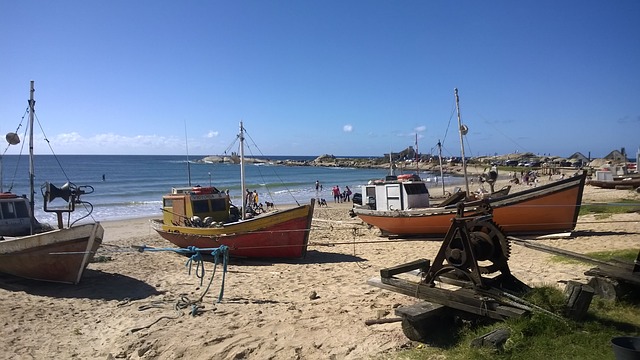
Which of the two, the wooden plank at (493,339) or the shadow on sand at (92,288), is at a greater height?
the wooden plank at (493,339)

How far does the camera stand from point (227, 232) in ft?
44.8

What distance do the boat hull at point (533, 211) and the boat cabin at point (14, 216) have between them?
12.2 meters

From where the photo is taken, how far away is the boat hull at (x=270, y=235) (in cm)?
1341

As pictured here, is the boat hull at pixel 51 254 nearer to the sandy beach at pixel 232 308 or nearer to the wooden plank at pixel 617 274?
the sandy beach at pixel 232 308

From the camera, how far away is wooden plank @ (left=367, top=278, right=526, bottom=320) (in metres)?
5.41

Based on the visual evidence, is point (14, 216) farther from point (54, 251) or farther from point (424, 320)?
point (424, 320)

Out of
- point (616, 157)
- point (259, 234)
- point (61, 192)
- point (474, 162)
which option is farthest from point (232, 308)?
point (474, 162)

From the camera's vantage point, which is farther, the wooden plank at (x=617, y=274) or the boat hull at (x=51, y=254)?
the boat hull at (x=51, y=254)

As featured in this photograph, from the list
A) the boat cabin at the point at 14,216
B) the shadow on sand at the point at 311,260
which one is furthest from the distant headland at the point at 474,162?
the boat cabin at the point at 14,216

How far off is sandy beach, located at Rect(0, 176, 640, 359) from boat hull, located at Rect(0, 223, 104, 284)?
0.36m

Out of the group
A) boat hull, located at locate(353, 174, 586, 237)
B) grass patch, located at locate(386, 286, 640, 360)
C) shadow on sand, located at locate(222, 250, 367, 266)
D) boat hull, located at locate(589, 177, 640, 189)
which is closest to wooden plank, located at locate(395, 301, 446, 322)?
grass patch, located at locate(386, 286, 640, 360)

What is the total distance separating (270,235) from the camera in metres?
13.5

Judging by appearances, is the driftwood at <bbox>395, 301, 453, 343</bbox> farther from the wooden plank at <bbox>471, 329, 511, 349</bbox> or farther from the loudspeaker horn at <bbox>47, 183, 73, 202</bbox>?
the loudspeaker horn at <bbox>47, 183, 73, 202</bbox>

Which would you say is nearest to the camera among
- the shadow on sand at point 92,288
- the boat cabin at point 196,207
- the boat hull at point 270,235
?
the shadow on sand at point 92,288
